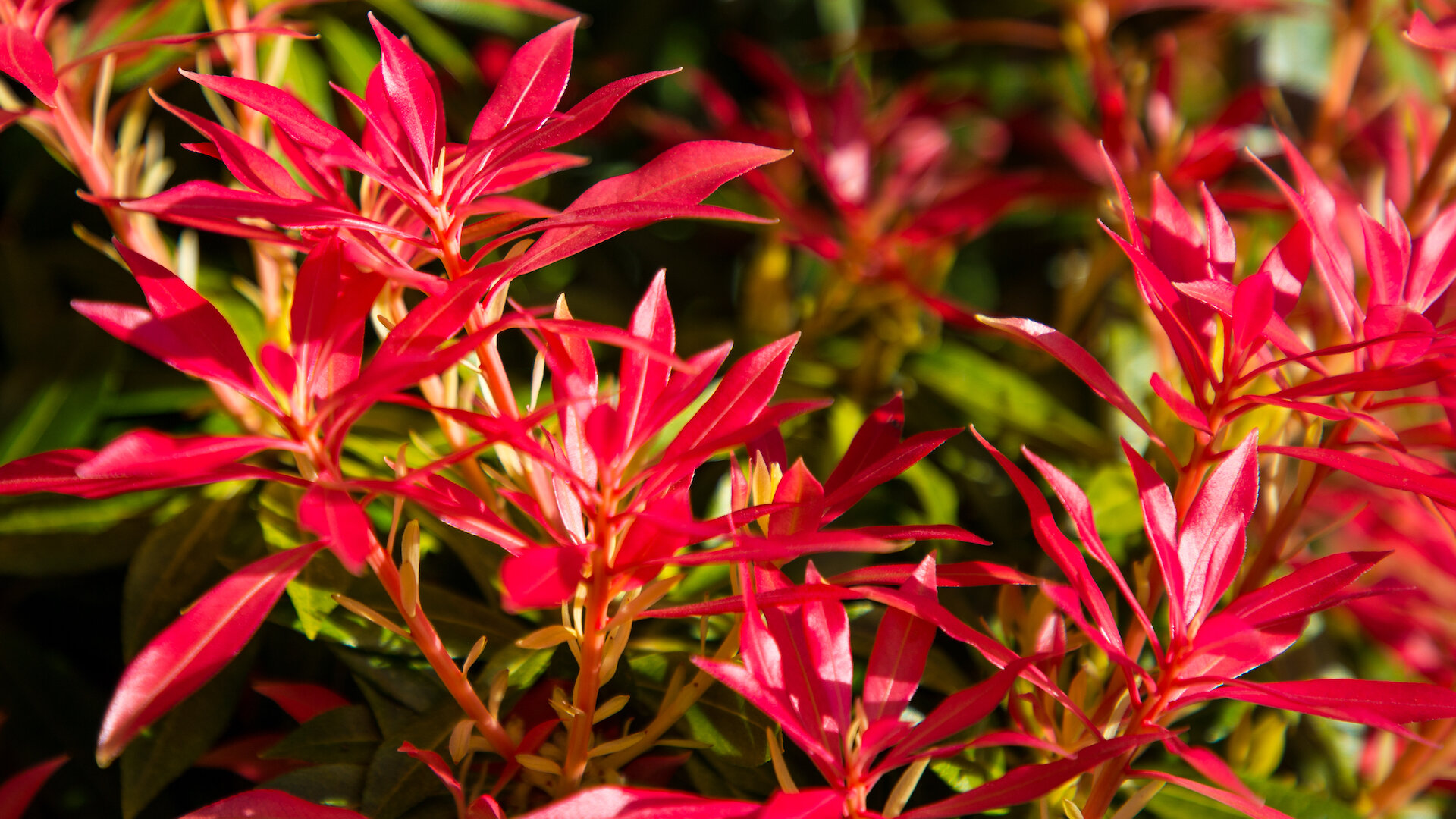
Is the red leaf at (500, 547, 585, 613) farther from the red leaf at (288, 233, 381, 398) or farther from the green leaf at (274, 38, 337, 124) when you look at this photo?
the green leaf at (274, 38, 337, 124)

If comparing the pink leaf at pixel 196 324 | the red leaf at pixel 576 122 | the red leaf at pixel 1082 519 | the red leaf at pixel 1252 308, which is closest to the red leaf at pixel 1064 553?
the red leaf at pixel 1082 519

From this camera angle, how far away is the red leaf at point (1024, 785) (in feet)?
1.24

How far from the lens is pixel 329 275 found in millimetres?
414

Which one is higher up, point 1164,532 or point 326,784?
point 1164,532

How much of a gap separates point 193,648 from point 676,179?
0.90ft

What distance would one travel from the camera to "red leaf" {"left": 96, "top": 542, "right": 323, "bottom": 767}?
0.34m

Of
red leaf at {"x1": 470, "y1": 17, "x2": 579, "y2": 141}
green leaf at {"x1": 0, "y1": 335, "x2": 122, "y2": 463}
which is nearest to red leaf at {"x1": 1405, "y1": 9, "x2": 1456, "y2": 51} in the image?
red leaf at {"x1": 470, "y1": 17, "x2": 579, "y2": 141}

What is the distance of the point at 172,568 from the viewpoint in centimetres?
60

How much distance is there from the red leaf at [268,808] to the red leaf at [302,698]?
12cm

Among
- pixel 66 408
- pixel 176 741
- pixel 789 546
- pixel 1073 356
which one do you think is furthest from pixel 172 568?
pixel 1073 356

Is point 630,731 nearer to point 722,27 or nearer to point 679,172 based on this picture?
point 679,172

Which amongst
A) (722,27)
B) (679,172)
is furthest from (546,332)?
(722,27)

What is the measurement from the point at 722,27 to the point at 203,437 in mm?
1106

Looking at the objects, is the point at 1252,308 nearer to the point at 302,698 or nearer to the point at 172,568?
the point at 302,698
